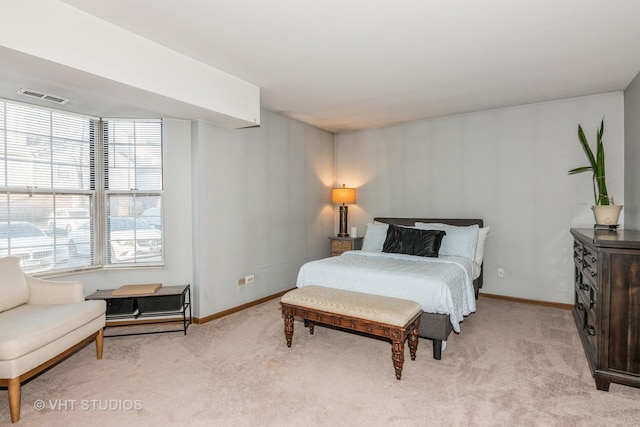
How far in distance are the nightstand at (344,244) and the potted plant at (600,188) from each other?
9.60 ft

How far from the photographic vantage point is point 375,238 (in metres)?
4.57

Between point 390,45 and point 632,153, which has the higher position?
point 390,45

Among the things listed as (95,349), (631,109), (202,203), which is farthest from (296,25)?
(631,109)

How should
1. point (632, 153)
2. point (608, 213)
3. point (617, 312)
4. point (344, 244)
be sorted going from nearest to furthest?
point (617, 312) → point (608, 213) → point (632, 153) → point (344, 244)

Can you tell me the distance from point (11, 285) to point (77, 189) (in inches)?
48.0

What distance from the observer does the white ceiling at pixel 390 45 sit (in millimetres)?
2182

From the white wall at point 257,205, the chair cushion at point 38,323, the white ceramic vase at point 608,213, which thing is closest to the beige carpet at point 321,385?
the chair cushion at point 38,323

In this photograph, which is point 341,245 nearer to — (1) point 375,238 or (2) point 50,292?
(1) point 375,238

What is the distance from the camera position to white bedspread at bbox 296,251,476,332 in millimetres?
2836

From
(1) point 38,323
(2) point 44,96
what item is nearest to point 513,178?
(1) point 38,323

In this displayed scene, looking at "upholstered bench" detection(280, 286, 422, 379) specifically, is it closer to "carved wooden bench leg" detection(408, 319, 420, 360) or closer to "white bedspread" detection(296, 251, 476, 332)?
"carved wooden bench leg" detection(408, 319, 420, 360)
